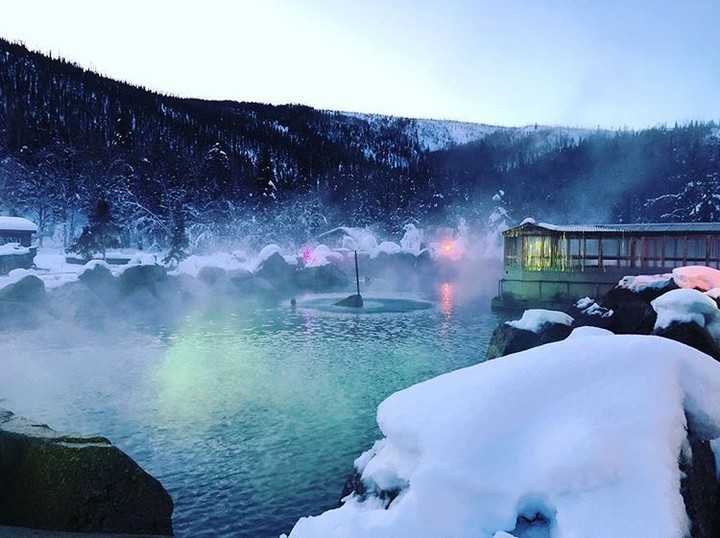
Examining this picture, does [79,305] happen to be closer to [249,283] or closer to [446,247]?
[249,283]

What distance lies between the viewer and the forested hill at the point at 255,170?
63.8 metres

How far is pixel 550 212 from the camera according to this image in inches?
4168

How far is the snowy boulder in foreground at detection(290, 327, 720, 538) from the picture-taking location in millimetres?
3771

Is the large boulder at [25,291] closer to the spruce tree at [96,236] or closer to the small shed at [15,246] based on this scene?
the small shed at [15,246]

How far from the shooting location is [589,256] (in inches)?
1335

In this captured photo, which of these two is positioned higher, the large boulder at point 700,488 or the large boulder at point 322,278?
the large boulder at point 700,488

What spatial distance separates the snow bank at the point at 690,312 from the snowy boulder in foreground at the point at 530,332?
271cm

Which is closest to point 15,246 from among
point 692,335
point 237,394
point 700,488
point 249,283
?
point 249,283

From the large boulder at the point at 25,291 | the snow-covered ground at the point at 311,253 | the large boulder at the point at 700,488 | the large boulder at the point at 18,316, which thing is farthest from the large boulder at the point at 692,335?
the snow-covered ground at the point at 311,253

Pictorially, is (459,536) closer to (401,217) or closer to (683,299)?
(683,299)

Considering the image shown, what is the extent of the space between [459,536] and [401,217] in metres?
94.4

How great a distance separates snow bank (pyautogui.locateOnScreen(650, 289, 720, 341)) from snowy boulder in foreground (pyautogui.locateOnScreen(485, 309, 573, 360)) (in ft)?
Result: 8.90

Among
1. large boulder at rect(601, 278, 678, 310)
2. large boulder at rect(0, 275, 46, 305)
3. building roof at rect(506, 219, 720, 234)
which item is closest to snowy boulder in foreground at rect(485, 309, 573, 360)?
large boulder at rect(601, 278, 678, 310)

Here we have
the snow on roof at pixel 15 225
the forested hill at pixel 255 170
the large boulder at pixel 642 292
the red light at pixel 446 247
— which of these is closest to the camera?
the large boulder at pixel 642 292
